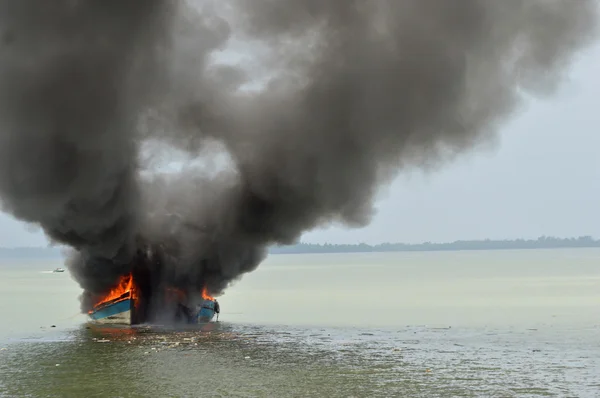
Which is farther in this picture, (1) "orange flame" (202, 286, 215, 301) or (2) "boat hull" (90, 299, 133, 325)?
(1) "orange flame" (202, 286, 215, 301)

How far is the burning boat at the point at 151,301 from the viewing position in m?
73.0

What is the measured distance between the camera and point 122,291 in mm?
76375

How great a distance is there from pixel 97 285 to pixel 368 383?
159ft

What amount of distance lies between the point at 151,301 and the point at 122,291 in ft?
10.1

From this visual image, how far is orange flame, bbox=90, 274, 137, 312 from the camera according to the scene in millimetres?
72562

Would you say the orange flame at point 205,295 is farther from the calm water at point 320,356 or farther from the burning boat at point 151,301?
the calm water at point 320,356

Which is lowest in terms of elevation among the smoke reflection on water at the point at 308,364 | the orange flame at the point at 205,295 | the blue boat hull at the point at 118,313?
the smoke reflection on water at the point at 308,364

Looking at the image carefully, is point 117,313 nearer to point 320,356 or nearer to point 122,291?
point 122,291

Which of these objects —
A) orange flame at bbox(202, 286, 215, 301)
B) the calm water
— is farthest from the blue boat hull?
orange flame at bbox(202, 286, 215, 301)

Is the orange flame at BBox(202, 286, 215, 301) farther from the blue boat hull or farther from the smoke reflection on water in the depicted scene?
the smoke reflection on water

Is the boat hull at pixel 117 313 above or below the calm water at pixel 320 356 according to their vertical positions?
above

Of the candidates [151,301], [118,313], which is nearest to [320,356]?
[118,313]

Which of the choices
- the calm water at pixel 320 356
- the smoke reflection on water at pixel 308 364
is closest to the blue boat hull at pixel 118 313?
the calm water at pixel 320 356

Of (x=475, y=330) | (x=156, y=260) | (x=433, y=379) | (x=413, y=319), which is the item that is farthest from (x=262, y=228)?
(x=433, y=379)
